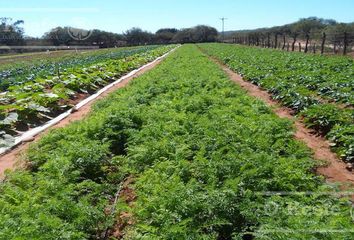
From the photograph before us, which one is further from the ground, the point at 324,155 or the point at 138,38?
the point at 324,155

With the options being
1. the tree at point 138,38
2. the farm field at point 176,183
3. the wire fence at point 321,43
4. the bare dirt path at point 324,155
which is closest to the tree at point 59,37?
the tree at point 138,38

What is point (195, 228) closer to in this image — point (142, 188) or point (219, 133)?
point (142, 188)

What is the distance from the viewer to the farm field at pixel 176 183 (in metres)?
4.20

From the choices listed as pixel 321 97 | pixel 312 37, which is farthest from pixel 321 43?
pixel 321 97

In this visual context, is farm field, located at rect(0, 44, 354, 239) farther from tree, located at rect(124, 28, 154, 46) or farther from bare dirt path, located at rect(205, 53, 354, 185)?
tree, located at rect(124, 28, 154, 46)

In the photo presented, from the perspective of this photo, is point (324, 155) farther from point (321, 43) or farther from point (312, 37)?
point (312, 37)

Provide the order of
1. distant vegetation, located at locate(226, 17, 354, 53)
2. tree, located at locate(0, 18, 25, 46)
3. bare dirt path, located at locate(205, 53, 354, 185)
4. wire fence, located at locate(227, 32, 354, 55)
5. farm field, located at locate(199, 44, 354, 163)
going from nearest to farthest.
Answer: bare dirt path, located at locate(205, 53, 354, 185) → farm field, located at locate(199, 44, 354, 163) → wire fence, located at locate(227, 32, 354, 55) → distant vegetation, located at locate(226, 17, 354, 53) → tree, located at locate(0, 18, 25, 46)

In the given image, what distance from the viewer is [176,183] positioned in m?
5.20

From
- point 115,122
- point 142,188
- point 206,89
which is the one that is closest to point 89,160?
point 142,188

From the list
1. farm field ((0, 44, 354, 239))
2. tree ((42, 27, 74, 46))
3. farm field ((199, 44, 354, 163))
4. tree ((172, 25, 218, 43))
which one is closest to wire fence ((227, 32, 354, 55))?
farm field ((199, 44, 354, 163))

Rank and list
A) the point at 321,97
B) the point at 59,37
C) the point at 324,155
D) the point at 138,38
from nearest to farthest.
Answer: the point at 324,155
the point at 321,97
the point at 59,37
the point at 138,38

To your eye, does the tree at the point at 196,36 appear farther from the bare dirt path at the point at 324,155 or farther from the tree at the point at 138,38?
the bare dirt path at the point at 324,155

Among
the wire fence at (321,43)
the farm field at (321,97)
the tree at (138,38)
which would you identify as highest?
the farm field at (321,97)

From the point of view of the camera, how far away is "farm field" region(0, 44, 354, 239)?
13.8 ft
